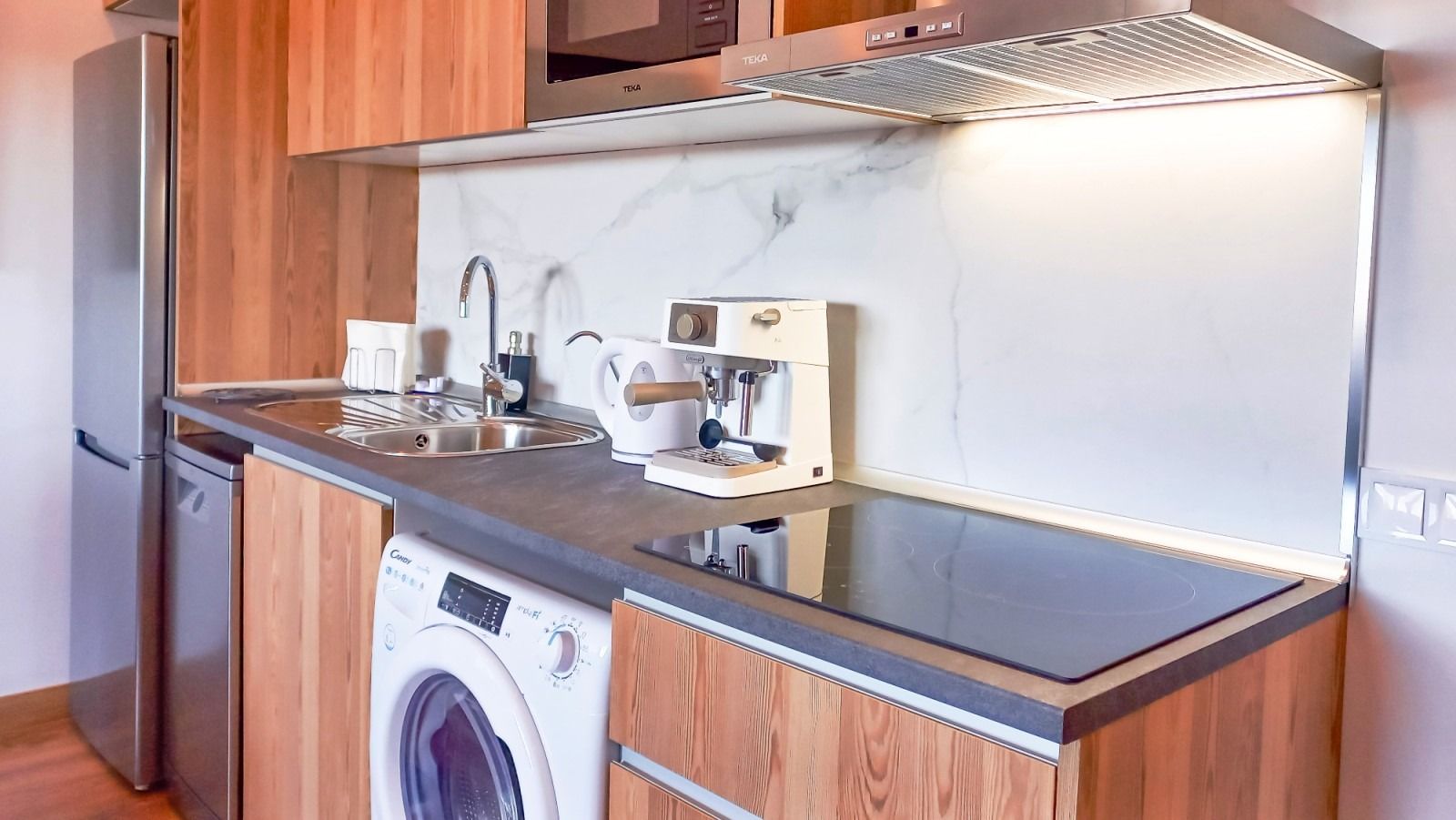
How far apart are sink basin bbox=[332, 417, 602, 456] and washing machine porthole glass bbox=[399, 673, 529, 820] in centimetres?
66

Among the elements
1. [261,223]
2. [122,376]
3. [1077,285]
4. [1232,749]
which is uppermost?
[261,223]

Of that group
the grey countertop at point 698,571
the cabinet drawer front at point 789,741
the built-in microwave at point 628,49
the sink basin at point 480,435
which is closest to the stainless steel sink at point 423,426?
the sink basin at point 480,435

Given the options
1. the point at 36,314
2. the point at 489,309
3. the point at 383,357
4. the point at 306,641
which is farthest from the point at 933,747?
the point at 36,314

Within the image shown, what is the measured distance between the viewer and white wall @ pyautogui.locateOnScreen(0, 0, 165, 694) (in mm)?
2975

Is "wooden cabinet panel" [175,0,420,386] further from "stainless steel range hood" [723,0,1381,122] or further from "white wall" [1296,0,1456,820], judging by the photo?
"white wall" [1296,0,1456,820]

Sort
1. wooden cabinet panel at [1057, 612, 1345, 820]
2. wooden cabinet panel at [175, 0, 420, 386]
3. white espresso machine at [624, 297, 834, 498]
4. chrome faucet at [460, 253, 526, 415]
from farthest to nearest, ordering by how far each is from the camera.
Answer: wooden cabinet panel at [175, 0, 420, 386] < chrome faucet at [460, 253, 526, 415] < white espresso machine at [624, 297, 834, 498] < wooden cabinet panel at [1057, 612, 1345, 820]

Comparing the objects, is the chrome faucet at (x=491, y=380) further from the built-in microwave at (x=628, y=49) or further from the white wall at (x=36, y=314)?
the white wall at (x=36, y=314)

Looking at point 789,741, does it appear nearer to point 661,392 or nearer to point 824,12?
point 661,392

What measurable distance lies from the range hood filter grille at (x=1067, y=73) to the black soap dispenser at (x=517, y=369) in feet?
4.03

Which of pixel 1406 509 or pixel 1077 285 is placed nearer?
pixel 1406 509

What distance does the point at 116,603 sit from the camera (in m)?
2.82

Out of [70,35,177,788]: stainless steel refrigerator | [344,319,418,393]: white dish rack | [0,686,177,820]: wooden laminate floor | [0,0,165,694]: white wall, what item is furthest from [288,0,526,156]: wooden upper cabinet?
[0,686,177,820]: wooden laminate floor

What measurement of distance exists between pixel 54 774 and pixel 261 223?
1448 millimetres

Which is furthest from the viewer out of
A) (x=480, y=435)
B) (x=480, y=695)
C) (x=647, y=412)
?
(x=480, y=435)
